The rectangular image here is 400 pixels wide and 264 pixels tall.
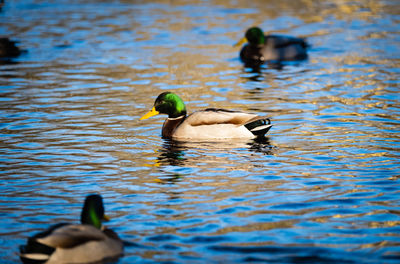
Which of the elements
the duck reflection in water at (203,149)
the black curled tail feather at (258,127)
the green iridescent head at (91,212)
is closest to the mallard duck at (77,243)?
the green iridescent head at (91,212)

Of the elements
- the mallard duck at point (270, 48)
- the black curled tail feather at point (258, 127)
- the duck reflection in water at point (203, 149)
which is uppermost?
the mallard duck at point (270, 48)

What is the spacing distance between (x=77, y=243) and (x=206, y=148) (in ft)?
16.1

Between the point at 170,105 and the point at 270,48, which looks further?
the point at 270,48

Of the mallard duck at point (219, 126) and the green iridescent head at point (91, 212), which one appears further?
the mallard duck at point (219, 126)

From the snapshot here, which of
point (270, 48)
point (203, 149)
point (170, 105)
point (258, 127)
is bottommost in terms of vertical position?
point (203, 149)

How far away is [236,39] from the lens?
70.7 ft

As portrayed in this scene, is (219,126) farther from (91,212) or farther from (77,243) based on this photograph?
(77,243)

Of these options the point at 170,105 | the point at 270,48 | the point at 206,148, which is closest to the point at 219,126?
the point at 206,148

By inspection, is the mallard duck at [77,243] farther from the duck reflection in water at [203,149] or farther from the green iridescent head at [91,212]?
the duck reflection in water at [203,149]

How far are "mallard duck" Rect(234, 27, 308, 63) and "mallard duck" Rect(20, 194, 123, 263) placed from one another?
42.2ft

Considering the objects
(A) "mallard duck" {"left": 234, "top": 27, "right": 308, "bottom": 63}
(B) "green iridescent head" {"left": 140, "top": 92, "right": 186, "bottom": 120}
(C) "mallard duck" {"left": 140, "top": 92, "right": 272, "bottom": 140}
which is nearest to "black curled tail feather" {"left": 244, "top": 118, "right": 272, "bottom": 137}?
(C) "mallard duck" {"left": 140, "top": 92, "right": 272, "bottom": 140}

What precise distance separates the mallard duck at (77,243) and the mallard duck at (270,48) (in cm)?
1288

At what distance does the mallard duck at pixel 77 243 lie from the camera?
19.2ft

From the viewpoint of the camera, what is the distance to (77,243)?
5.96 metres
